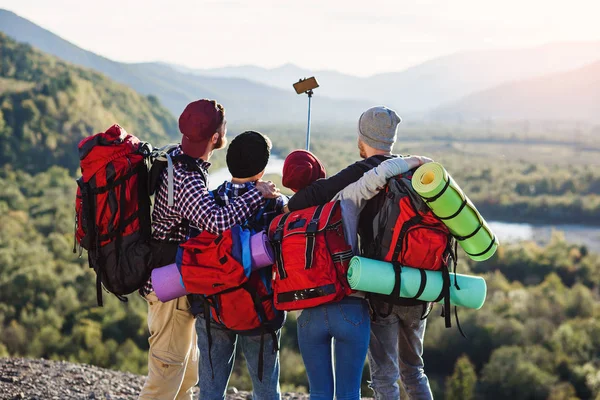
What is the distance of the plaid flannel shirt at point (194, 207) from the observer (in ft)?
10.5

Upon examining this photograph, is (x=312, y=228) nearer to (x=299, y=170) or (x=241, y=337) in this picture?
(x=299, y=170)

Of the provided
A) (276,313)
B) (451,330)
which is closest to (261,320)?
(276,313)

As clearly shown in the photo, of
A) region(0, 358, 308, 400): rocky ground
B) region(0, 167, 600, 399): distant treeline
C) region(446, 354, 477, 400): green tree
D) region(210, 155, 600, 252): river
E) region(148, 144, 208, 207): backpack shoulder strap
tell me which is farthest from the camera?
region(210, 155, 600, 252): river

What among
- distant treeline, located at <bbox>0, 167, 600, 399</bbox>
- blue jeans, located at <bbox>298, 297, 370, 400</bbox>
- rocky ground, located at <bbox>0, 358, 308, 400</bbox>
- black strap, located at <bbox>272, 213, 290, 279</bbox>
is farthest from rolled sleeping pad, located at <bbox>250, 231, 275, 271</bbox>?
distant treeline, located at <bbox>0, 167, 600, 399</bbox>

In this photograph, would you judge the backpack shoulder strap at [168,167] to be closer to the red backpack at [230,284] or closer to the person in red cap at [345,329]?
the red backpack at [230,284]

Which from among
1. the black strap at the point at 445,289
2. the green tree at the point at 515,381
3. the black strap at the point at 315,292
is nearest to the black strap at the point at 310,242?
the black strap at the point at 315,292

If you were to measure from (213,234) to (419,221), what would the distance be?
3.28 feet

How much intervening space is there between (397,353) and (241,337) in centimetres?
79

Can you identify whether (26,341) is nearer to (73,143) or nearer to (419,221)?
(419,221)

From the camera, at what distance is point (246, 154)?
10.7ft

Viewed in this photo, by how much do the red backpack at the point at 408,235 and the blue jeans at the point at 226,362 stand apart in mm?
605

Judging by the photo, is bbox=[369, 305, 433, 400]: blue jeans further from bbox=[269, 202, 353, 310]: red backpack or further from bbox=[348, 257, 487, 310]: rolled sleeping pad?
bbox=[269, 202, 353, 310]: red backpack

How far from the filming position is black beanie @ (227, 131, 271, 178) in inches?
128

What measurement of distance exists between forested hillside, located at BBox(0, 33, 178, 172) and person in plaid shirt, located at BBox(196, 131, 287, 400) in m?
61.2
